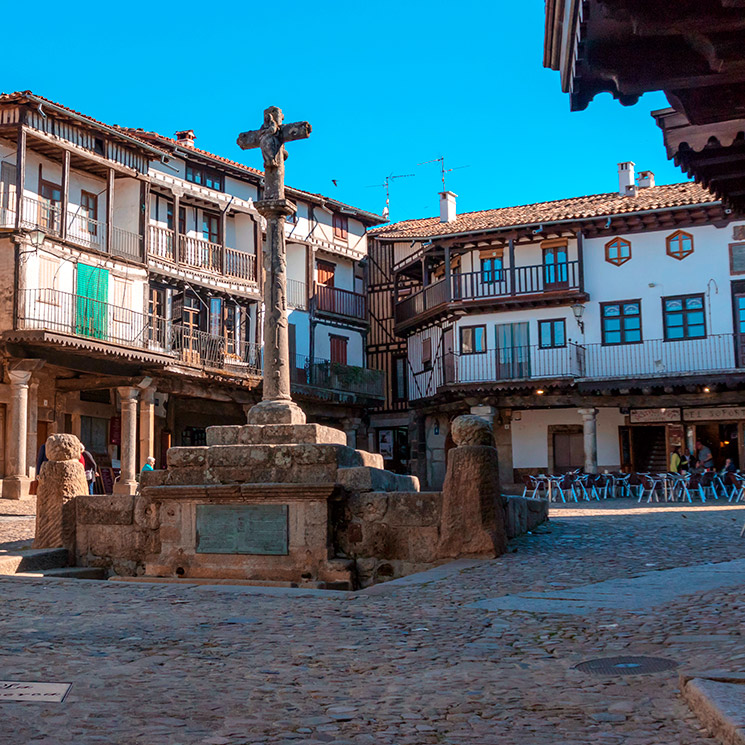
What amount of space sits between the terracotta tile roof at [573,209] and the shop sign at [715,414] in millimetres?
6210

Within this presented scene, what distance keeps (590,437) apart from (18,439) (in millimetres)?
16566

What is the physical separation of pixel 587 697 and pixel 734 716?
0.96m

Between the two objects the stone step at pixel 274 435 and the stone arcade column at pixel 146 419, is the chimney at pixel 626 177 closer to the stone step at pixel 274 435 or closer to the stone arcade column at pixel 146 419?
the stone arcade column at pixel 146 419

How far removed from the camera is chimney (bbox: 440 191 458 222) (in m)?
36.3

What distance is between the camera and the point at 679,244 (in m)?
29.7

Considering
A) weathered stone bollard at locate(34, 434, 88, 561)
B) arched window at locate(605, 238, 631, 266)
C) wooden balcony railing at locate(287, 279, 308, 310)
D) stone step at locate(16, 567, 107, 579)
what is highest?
arched window at locate(605, 238, 631, 266)

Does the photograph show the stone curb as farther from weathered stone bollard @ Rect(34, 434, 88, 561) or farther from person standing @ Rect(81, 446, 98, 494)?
person standing @ Rect(81, 446, 98, 494)

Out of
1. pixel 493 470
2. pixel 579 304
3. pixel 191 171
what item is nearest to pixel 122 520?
pixel 493 470

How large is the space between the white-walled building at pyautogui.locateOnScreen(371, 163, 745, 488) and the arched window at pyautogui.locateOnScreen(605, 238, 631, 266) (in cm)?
3

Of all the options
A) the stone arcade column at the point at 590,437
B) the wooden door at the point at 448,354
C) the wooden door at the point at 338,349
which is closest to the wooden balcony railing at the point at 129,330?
the wooden door at the point at 338,349

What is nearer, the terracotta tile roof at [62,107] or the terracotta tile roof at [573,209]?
the terracotta tile roof at [62,107]

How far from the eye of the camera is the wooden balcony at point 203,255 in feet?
90.5

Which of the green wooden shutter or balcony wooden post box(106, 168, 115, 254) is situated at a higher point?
balcony wooden post box(106, 168, 115, 254)

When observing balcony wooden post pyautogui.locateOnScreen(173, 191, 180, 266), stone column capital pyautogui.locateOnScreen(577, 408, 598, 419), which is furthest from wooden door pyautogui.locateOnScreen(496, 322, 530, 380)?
balcony wooden post pyautogui.locateOnScreen(173, 191, 180, 266)
